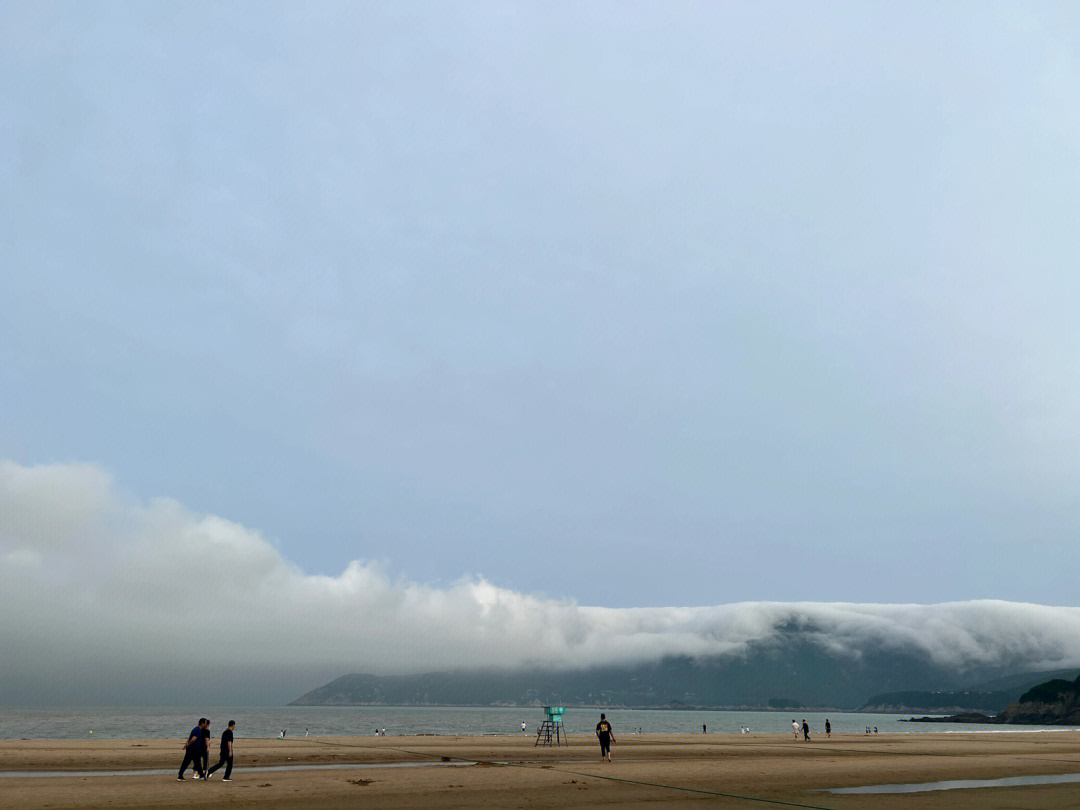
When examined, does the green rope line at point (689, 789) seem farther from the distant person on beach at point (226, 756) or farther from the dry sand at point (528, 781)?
the distant person on beach at point (226, 756)

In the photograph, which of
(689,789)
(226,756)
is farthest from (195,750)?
(689,789)

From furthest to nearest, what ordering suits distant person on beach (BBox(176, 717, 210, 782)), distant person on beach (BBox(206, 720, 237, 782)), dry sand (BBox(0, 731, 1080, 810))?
distant person on beach (BBox(176, 717, 210, 782)), distant person on beach (BBox(206, 720, 237, 782)), dry sand (BBox(0, 731, 1080, 810))

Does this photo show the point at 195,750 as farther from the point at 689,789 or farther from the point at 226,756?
the point at 689,789

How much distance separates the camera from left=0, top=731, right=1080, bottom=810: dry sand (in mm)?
24047

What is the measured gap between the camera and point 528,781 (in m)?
30.5

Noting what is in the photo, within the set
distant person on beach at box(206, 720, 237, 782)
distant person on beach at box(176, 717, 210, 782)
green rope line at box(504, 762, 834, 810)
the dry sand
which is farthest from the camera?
distant person on beach at box(176, 717, 210, 782)

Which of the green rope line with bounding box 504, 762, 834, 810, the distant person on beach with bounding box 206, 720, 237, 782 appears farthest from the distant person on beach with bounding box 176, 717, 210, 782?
the green rope line with bounding box 504, 762, 834, 810

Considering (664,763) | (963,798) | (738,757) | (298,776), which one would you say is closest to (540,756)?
(664,763)

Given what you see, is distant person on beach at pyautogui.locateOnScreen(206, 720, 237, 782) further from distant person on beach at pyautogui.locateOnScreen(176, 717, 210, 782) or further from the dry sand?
distant person on beach at pyautogui.locateOnScreen(176, 717, 210, 782)

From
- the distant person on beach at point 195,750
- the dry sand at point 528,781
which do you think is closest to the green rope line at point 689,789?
the dry sand at point 528,781

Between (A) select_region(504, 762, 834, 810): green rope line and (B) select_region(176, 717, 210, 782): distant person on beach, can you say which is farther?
(B) select_region(176, 717, 210, 782): distant person on beach

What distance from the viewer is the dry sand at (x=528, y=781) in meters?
24.0

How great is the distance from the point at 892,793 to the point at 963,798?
2588 millimetres

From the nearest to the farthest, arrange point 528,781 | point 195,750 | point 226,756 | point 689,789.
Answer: point 689,789
point 226,756
point 195,750
point 528,781
